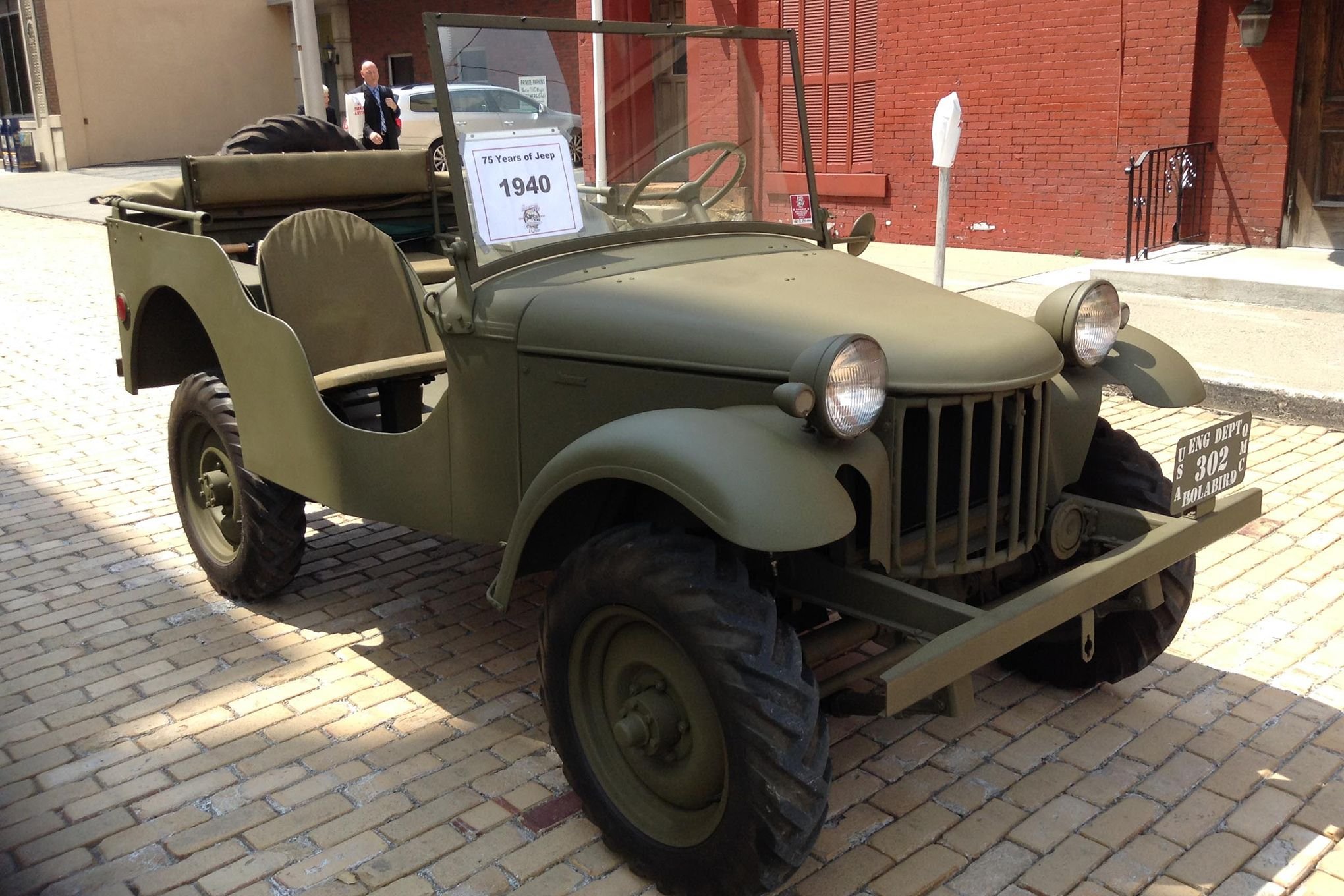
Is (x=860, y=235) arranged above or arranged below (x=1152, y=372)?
above

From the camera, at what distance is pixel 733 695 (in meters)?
2.57

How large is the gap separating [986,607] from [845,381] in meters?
0.94

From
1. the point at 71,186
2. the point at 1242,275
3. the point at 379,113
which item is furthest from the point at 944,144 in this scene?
the point at 71,186

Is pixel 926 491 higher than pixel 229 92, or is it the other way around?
pixel 229 92

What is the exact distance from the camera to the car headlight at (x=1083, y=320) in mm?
3350

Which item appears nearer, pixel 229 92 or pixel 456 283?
pixel 456 283

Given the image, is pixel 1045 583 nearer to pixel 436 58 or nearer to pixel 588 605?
A: pixel 588 605

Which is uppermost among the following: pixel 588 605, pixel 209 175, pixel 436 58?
pixel 436 58

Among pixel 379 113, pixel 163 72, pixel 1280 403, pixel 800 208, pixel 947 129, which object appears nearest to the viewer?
pixel 800 208

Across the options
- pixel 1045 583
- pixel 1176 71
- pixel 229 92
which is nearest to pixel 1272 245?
pixel 1176 71

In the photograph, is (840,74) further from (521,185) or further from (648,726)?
(648,726)

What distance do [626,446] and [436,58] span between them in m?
1.27

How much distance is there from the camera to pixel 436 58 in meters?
3.28

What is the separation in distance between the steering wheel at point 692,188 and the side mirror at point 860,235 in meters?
0.45
